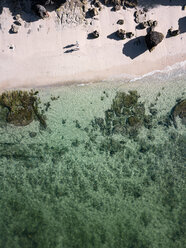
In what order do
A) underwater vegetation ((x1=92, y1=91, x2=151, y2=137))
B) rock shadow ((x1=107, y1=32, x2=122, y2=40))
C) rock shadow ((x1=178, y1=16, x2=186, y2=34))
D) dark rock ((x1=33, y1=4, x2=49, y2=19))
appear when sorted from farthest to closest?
underwater vegetation ((x1=92, y1=91, x2=151, y2=137))
rock shadow ((x1=178, y1=16, x2=186, y2=34))
rock shadow ((x1=107, y1=32, x2=122, y2=40))
dark rock ((x1=33, y1=4, x2=49, y2=19))

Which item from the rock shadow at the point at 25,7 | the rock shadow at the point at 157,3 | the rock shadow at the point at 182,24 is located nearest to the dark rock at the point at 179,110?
the rock shadow at the point at 182,24

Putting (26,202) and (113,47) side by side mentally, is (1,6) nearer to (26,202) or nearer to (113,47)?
(113,47)

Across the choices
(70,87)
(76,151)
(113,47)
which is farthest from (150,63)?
(76,151)

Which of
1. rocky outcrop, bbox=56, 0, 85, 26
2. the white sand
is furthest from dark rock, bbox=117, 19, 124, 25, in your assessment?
rocky outcrop, bbox=56, 0, 85, 26

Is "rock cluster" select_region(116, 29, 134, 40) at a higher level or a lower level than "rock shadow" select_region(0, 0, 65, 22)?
lower

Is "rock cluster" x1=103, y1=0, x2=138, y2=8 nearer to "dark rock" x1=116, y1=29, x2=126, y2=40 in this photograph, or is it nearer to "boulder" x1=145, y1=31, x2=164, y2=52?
"dark rock" x1=116, y1=29, x2=126, y2=40

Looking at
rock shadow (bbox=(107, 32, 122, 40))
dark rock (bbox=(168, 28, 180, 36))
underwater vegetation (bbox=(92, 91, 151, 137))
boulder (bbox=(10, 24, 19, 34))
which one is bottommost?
underwater vegetation (bbox=(92, 91, 151, 137))
